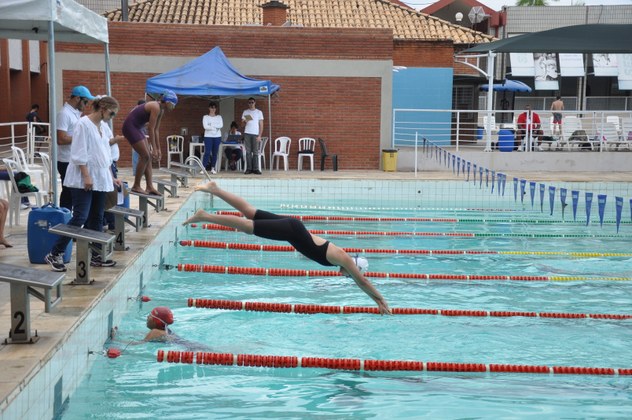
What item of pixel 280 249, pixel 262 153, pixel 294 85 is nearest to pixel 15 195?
pixel 280 249

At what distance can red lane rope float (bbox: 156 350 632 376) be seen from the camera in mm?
6004

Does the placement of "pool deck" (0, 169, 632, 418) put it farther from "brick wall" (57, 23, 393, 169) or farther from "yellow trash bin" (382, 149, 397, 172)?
"yellow trash bin" (382, 149, 397, 172)

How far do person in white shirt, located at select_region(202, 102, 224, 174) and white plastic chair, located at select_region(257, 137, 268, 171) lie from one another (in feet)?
3.00

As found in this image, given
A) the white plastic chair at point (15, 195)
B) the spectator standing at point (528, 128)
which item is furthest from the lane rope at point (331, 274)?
the spectator standing at point (528, 128)

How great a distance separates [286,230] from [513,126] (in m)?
15.8

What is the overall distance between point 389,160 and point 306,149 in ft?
6.41

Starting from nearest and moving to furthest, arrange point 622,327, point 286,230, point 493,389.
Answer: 1. point 493,389
2. point 286,230
3. point 622,327

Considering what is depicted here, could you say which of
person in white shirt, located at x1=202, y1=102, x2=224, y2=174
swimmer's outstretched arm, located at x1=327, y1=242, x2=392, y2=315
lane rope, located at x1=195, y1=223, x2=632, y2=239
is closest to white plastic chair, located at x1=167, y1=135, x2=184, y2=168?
person in white shirt, located at x1=202, y1=102, x2=224, y2=174

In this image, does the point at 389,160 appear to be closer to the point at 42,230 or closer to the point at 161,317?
the point at 42,230

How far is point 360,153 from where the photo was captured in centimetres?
1970

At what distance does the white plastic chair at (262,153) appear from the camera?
1804 centimetres

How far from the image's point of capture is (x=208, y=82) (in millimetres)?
17625

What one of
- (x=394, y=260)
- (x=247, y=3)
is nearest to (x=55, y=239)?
(x=394, y=260)

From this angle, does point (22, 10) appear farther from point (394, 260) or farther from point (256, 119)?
point (256, 119)
